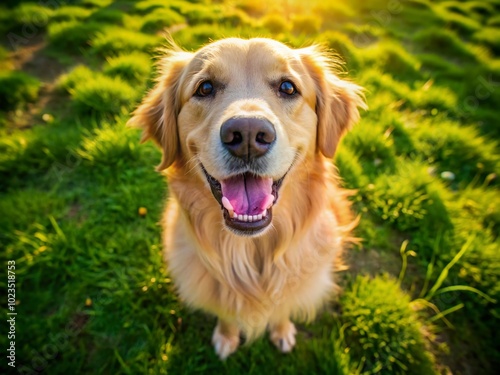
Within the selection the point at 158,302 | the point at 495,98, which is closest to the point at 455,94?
the point at 495,98

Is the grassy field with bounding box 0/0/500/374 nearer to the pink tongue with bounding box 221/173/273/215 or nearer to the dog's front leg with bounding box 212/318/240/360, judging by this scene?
the dog's front leg with bounding box 212/318/240/360

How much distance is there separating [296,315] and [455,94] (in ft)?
14.9

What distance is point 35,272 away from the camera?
268cm

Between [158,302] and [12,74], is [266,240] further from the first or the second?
[12,74]

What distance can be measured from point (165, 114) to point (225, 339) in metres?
1.77

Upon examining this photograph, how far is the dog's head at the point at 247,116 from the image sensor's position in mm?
1550

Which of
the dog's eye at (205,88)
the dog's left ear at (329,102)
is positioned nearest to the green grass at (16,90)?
the dog's eye at (205,88)

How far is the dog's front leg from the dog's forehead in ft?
5.88

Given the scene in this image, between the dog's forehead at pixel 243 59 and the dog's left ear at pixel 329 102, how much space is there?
38 centimetres

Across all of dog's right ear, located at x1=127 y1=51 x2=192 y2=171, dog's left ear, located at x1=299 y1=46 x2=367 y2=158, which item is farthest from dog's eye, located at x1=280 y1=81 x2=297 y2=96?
dog's right ear, located at x1=127 y1=51 x2=192 y2=171

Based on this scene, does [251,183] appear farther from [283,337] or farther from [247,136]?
[283,337]

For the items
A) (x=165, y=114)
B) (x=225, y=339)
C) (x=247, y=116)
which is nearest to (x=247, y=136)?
(x=247, y=116)

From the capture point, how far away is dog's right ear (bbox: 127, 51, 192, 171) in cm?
215

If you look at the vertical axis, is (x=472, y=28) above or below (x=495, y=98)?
above
